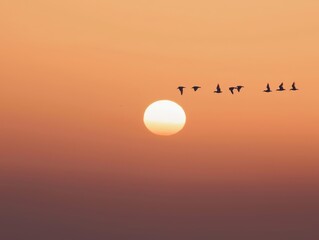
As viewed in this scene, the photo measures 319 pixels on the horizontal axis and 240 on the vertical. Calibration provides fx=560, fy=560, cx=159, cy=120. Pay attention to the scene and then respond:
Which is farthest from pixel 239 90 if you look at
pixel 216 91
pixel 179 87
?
pixel 179 87

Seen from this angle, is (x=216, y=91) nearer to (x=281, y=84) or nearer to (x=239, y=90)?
(x=239, y=90)

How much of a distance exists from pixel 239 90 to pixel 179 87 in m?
11.6

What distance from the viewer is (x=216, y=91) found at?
10719 cm

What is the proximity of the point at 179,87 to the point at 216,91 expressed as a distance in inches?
289

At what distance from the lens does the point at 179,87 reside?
109188 mm

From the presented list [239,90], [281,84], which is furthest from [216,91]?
[281,84]

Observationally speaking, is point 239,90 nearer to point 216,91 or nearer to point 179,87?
point 216,91

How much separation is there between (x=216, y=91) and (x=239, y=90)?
14.9 feet

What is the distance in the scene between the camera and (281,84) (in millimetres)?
109375

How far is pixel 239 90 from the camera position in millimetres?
Result: 107812

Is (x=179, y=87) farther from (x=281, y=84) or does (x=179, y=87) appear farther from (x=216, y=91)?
(x=281, y=84)

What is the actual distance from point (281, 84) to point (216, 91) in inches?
519

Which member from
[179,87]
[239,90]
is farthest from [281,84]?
[179,87]
